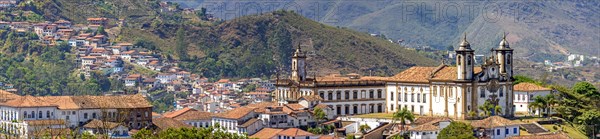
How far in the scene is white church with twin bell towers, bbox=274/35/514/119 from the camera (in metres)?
86.5

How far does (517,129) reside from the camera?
81.2 meters

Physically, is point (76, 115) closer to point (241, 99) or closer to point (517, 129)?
point (517, 129)

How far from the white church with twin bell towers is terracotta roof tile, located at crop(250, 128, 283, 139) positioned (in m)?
7.98

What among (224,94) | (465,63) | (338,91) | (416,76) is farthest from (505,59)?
(224,94)

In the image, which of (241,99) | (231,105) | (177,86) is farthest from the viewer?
(177,86)

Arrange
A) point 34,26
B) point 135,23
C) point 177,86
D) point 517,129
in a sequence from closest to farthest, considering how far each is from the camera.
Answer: point 517,129
point 177,86
point 34,26
point 135,23

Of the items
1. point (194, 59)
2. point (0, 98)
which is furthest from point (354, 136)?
point (194, 59)

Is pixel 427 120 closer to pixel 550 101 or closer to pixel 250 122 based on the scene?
pixel 550 101

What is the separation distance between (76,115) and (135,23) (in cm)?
10206

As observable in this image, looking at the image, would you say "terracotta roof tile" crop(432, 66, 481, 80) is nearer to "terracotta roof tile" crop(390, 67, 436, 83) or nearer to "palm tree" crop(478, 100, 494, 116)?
"terracotta roof tile" crop(390, 67, 436, 83)

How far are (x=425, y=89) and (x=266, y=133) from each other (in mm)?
13962

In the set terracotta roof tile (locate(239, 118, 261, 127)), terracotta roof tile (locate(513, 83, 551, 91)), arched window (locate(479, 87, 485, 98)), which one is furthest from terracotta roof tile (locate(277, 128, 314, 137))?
terracotta roof tile (locate(513, 83, 551, 91))

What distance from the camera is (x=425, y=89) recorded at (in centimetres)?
9044

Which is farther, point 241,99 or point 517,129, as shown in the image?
point 241,99
